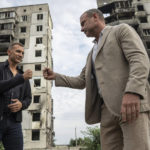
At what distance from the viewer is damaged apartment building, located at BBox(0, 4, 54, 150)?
2742cm

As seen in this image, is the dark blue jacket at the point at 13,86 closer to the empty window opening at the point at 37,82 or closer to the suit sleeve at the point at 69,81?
the suit sleeve at the point at 69,81

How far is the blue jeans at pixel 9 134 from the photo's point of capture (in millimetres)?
→ 2820

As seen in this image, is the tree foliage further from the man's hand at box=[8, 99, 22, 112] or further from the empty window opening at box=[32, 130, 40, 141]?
the man's hand at box=[8, 99, 22, 112]

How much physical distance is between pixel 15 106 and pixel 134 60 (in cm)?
189

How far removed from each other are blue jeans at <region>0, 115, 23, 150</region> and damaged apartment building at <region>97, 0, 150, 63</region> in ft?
107

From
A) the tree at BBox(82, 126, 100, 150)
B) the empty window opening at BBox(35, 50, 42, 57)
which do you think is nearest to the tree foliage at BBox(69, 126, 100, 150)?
the tree at BBox(82, 126, 100, 150)

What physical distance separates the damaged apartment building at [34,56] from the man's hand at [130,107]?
26.8 meters

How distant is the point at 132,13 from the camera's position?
116 ft

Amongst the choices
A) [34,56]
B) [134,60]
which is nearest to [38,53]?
[34,56]

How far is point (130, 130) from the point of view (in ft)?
6.06

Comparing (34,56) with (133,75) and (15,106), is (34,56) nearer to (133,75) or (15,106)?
(15,106)

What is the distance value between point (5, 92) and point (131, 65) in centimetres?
196

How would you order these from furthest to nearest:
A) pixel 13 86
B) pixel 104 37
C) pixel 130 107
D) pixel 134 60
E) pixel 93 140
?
pixel 93 140, pixel 13 86, pixel 104 37, pixel 134 60, pixel 130 107

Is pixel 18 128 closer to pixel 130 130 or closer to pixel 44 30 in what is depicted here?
pixel 130 130
